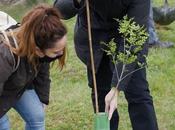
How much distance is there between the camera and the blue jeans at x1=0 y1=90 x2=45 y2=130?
3256 mm

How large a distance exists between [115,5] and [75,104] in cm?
207

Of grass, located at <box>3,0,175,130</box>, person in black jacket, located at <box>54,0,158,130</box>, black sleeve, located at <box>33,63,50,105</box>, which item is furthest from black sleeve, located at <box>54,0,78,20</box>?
grass, located at <box>3,0,175,130</box>

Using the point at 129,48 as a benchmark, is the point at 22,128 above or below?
below

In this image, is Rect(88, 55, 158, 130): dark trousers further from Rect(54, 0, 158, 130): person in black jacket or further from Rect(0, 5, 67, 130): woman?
Rect(0, 5, 67, 130): woman

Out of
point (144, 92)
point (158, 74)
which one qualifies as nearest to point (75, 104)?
point (158, 74)

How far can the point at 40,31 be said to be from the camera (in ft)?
8.71

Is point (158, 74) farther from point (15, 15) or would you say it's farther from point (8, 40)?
point (15, 15)

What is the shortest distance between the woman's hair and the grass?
6.19 feet

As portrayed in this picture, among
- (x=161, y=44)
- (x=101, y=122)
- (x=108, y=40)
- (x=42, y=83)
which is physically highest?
(x=101, y=122)

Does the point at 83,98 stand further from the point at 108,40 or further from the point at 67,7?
the point at 67,7

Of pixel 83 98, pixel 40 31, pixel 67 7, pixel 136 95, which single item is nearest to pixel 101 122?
pixel 40 31

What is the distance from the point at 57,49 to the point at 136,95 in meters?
0.87

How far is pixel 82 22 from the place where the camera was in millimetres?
3385

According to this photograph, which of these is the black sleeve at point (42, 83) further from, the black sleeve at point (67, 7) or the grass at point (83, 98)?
the grass at point (83, 98)
